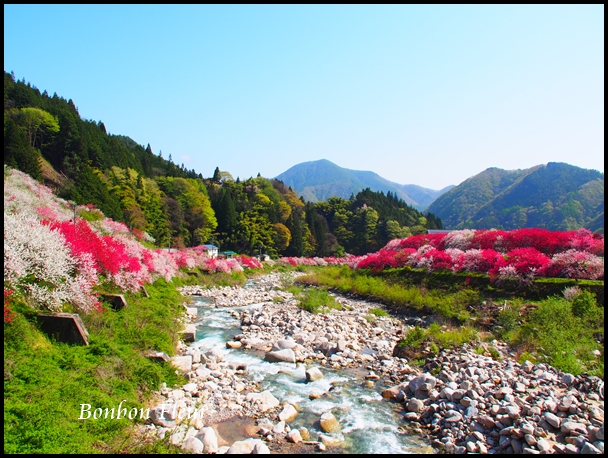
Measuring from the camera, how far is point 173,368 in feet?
26.2

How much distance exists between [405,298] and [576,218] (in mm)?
137229

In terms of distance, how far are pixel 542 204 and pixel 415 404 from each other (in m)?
167

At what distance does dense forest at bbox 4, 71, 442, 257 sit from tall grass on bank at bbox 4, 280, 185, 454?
95.0 ft

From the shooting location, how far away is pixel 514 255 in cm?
1727

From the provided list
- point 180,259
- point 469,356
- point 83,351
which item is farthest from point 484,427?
point 180,259

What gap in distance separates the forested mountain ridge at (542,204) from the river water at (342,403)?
436 feet

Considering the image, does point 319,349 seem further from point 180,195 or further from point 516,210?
point 516,210

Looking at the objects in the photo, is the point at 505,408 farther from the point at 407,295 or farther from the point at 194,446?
the point at 407,295

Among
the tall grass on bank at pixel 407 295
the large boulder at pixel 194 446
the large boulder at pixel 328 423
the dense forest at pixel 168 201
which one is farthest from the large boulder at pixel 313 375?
the dense forest at pixel 168 201

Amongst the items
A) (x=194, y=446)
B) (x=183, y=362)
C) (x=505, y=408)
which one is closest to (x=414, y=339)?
(x=505, y=408)

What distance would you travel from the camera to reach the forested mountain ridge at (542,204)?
126875 mm

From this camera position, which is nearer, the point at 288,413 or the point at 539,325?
the point at 288,413

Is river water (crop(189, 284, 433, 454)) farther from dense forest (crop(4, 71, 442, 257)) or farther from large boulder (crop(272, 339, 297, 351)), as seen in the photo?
dense forest (crop(4, 71, 442, 257))

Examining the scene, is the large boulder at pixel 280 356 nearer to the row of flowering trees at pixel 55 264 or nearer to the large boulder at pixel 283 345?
the large boulder at pixel 283 345
